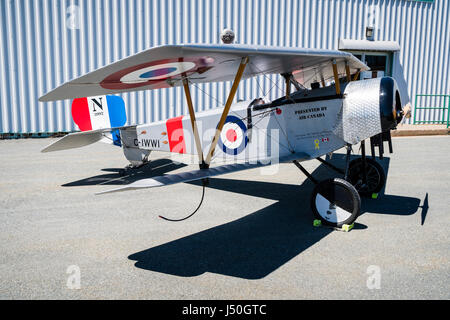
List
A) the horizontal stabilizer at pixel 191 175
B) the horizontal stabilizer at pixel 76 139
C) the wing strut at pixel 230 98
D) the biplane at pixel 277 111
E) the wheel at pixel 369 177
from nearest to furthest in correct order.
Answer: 1. the horizontal stabilizer at pixel 191 175
2. the biplane at pixel 277 111
3. the wing strut at pixel 230 98
4. the wheel at pixel 369 177
5. the horizontal stabilizer at pixel 76 139

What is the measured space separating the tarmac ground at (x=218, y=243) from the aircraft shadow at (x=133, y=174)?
66mm

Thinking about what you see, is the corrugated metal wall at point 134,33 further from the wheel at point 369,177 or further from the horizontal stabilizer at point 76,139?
the wheel at point 369,177

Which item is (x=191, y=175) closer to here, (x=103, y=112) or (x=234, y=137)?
(x=234, y=137)

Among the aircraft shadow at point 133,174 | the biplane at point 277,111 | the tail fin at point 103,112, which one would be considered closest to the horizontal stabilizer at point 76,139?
the biplane at point 277,111

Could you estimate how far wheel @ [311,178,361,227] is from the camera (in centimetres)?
441

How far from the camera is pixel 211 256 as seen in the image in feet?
12.5

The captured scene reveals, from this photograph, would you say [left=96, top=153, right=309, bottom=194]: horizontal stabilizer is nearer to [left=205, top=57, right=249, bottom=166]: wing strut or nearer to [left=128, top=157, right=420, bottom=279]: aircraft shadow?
[left=205, top=57, right=249, bottom=166]: wing strut

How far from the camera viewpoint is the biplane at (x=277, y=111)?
154 inches

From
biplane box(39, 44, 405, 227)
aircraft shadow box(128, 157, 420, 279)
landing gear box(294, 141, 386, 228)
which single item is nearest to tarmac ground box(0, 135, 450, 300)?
aircraft shadow box(128, 157, 420, 279)

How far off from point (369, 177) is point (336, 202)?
1.75 m

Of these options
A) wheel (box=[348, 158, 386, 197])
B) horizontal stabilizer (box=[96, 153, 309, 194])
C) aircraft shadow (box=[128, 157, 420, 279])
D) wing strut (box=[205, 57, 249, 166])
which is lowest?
aircraft shadow (box=[128, 157, 420, 279])

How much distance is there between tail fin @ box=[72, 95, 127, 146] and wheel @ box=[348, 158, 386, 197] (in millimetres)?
4833

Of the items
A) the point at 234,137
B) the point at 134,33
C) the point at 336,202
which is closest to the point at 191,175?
the point at 336,202

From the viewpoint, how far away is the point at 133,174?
7773mm
